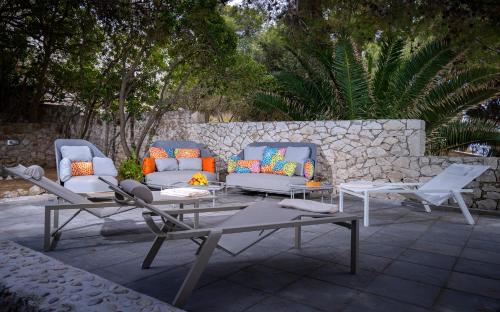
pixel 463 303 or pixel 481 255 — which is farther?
pixel 481 255

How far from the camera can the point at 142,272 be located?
2996 millimetres

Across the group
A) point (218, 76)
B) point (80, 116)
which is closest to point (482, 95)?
point (218, 76)

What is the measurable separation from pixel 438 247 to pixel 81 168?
5319 millimetres

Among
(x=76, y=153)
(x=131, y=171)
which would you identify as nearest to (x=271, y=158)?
(x=131, y=171)

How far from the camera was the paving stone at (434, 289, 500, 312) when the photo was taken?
7.90 ft

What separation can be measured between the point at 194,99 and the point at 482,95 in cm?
841

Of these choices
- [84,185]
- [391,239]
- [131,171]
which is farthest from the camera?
[131,171]

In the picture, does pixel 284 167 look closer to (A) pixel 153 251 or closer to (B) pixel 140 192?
(A) pixel 153 251

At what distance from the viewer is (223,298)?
254cm

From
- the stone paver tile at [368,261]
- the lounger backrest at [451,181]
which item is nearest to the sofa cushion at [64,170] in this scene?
the stone paver tile at [368,261]

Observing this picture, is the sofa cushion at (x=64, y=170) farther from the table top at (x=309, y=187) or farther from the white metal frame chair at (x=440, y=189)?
the white metal frame chair at (x=440, y=189)

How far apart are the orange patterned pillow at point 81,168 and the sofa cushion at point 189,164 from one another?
1.89 m

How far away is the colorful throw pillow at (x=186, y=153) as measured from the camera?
26.0 feet

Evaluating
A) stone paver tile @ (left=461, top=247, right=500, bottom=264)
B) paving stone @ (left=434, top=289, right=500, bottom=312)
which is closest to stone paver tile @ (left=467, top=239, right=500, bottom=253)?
stone paver tile @ (left=461, top=247, right=500, bottom=264)
